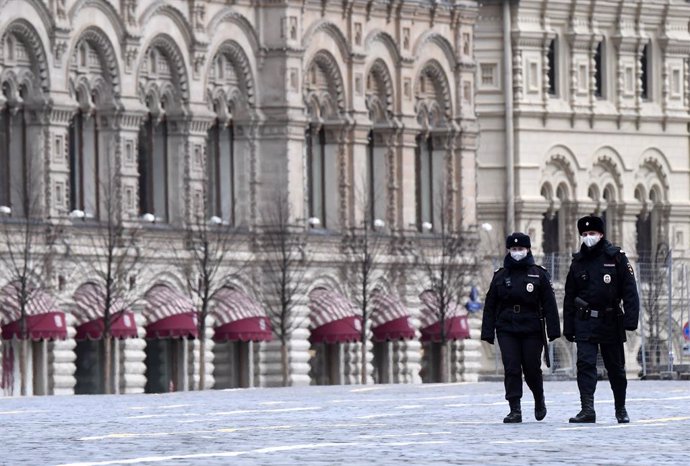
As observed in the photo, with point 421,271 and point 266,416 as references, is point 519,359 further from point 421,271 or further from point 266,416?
point 421,271

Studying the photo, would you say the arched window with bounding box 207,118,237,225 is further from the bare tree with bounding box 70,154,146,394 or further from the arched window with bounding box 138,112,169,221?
the bare tree with bounding box 70,154,146,394

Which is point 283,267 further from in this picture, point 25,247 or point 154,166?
point 25,247

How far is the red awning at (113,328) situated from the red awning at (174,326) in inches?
80.5

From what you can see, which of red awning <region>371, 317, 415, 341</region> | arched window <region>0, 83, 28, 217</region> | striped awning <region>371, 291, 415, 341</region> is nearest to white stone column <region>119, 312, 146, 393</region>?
arched window <region>0, 83, 28, 217</region>

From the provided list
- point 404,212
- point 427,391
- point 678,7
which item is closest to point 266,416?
point 427,391

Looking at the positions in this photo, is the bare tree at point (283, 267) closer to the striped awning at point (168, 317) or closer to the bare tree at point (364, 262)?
the bare tree at point (364, 262)

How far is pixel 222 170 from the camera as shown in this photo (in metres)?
84.5

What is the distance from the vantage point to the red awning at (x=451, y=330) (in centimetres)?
8975

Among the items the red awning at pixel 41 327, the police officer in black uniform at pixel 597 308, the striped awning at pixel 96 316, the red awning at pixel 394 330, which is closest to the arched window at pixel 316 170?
the red awning at pixel 394 330

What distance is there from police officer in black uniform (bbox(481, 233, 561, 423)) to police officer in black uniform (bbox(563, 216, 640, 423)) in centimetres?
50

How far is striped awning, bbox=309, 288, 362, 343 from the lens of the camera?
84812mm

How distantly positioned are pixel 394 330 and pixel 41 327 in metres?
16.9

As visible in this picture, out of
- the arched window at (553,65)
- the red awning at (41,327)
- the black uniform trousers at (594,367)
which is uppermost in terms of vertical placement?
the arched window at (553,65)

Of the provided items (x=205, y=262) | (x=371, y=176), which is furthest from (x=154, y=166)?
(x=371, y=176)
